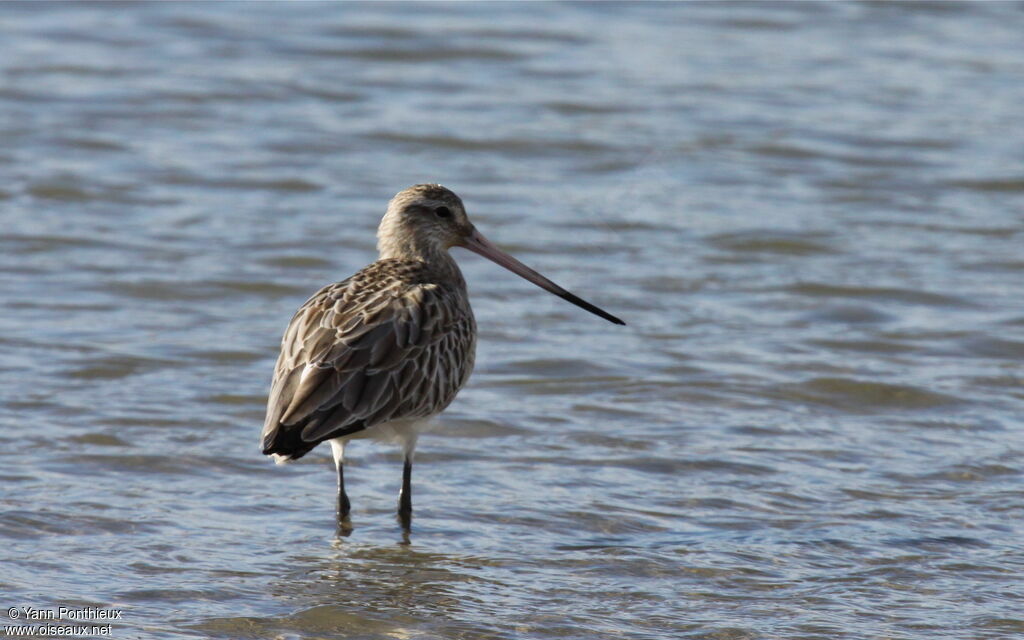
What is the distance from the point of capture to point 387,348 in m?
6.89

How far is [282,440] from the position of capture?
639cm

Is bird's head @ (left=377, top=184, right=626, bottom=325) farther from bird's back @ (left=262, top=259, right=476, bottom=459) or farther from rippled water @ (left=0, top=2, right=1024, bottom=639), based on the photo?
rippled water @ (left=0, top=2, right=1024, bottom=639)

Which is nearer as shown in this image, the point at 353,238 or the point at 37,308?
the point at 37,308

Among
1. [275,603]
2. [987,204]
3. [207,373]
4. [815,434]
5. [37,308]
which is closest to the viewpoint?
[275,603]

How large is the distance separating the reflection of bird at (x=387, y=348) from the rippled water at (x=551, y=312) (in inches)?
20.9

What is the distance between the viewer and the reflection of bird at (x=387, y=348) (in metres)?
6.56

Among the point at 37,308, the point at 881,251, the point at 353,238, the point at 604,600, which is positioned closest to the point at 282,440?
the point at 604,600

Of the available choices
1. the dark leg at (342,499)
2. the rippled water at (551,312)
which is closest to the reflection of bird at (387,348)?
the dark leg at (342,499)

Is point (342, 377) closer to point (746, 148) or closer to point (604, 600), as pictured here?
point (604, 600)

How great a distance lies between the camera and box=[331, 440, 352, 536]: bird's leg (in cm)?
703

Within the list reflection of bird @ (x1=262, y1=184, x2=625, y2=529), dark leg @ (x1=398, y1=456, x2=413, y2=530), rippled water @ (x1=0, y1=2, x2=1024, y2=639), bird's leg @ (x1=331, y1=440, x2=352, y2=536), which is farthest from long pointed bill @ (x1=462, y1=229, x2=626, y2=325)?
bird's leg @ (x1=331, y1=440, x2=352, y2=536)

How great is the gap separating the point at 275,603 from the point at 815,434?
311 cm

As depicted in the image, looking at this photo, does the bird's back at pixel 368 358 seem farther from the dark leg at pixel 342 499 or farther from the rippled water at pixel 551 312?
the rippled water at pixel 551 312

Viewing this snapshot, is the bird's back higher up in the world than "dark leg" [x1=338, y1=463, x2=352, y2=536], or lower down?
higher up
